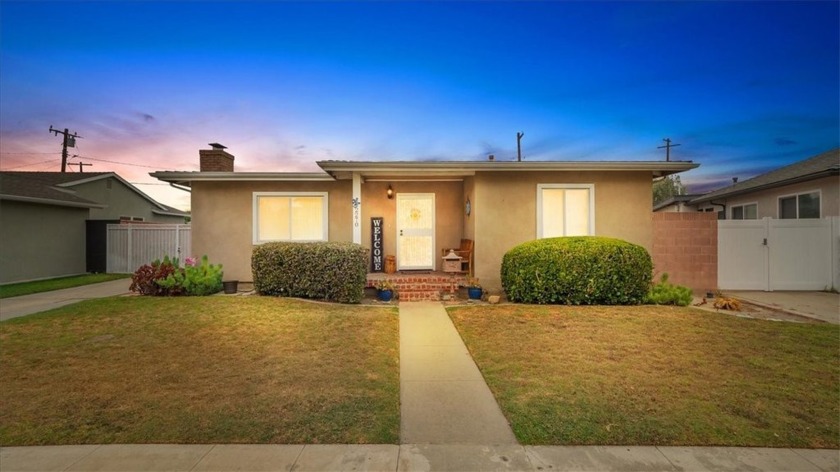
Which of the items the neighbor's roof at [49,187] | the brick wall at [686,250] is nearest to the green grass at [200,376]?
the brick wall at [686,250]

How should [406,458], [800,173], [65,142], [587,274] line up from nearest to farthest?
[406,458] < [587,274] < [800,173] < [65,142]

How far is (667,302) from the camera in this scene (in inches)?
302

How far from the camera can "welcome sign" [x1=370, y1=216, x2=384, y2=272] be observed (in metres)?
10.4

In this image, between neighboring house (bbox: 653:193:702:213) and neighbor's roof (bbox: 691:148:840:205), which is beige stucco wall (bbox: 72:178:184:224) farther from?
neighboring house (bbox: 653:193:702:213)

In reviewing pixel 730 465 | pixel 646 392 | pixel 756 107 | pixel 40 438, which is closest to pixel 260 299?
pixel 40 438

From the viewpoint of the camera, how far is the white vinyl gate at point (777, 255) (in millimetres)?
9555

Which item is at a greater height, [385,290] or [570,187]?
[570,187]

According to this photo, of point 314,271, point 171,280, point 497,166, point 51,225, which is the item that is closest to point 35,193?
point 51,225

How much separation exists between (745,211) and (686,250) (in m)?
7.68

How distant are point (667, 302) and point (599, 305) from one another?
1595 mm

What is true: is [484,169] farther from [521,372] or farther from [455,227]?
[521,372]

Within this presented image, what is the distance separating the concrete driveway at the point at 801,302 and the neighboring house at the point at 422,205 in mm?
2658

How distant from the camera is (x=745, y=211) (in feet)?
45.2

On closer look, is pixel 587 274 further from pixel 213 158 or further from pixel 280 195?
pixel 213 158
